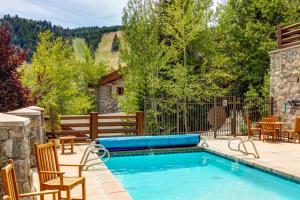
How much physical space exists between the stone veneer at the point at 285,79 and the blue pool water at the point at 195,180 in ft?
14.7

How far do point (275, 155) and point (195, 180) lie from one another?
2.80 m

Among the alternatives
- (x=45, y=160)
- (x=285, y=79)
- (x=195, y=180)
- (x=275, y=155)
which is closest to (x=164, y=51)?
(x=285, y=79)

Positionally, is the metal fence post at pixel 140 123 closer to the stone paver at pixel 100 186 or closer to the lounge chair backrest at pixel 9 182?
the stone paver at pixel 100 186

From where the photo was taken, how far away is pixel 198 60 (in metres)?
21.5

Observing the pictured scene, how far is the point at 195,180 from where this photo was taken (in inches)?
348

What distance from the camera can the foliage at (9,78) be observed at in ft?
33.8

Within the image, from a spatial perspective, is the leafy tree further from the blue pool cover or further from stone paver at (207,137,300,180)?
stone paver at (207,137,300,180)

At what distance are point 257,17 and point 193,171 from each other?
53.3 ft

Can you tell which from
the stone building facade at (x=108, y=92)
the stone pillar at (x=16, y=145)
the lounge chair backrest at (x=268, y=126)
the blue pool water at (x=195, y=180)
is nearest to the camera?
the stone pillar at (x=16, y=145)

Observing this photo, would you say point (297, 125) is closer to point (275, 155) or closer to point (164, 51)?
point (275, 155)

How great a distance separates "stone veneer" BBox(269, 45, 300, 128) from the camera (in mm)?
13172

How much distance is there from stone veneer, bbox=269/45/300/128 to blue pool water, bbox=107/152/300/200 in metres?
4.49

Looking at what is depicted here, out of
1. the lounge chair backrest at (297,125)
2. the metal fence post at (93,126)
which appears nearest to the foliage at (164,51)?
the metal fence post at (93,126)

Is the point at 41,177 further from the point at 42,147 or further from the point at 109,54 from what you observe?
the point at 109,54
